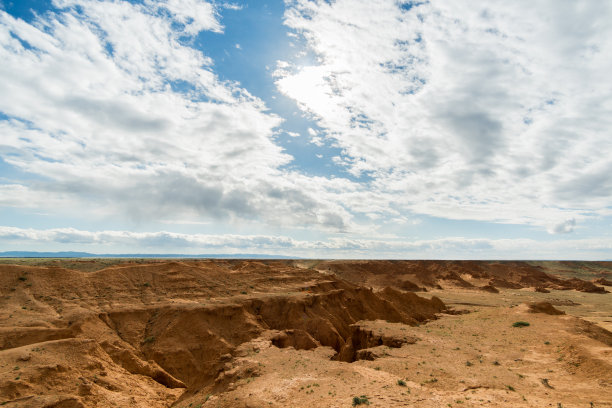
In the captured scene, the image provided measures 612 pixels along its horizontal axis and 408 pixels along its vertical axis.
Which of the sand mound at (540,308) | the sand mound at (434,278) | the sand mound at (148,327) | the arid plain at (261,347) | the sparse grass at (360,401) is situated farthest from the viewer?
the sand mound at (434,278)

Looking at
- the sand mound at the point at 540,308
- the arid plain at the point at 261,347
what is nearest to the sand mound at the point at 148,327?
the arid plain at the point at 261,347

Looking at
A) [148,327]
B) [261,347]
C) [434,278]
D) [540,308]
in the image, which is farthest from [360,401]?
[434,278]

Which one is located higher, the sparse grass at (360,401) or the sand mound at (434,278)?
the sparse grass at (360,401)

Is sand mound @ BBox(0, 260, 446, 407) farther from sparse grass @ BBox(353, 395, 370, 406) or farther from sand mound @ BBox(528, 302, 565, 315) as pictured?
sand mound @ BBox(528, 302, 565, 315)

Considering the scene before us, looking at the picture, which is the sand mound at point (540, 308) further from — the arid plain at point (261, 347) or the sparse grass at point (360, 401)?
the sparse grass at point (360, 401)

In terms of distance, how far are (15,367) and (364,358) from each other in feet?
77.9

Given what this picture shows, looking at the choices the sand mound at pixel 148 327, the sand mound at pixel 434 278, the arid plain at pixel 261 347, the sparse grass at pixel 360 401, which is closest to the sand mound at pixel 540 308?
the arid plain at pixel 261 347

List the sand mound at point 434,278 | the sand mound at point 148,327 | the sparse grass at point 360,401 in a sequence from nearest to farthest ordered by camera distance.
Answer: the sparse grass at point 360,401, the sand mound at point 148,327, the sand mound at point 434,278

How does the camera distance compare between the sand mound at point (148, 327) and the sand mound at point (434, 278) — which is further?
the sand mound at point (434, 278)

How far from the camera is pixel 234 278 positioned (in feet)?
153

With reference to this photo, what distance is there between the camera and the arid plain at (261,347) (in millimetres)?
17703

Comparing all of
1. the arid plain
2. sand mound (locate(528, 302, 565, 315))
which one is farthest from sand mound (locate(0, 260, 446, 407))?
sand mound (locate(528, 302, 565, 315))

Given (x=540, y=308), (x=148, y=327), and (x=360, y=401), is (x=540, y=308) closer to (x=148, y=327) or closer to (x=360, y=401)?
(x=360, y=401)

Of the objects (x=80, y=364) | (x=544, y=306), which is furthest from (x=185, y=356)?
(x=544, y=306)
